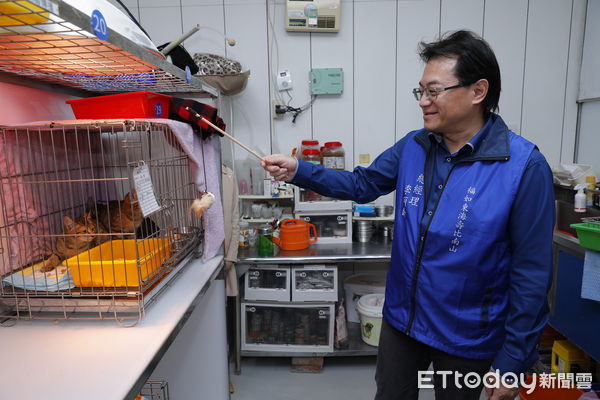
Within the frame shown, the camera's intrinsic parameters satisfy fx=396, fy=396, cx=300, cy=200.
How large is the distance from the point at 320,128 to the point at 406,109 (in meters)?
0.64

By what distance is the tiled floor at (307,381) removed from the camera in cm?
232

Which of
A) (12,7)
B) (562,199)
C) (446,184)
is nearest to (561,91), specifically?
(562,199)

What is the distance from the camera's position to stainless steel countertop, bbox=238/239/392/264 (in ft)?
7.84

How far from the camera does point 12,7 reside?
2.23ft

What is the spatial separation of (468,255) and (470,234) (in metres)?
0.06

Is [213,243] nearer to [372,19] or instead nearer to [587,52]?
[372,19]

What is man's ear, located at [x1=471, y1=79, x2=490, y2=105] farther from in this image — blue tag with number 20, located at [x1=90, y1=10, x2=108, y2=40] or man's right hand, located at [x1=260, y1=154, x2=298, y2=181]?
blue tag with number 20, located at [x1=90, y1=10, x2=108, y2=40]

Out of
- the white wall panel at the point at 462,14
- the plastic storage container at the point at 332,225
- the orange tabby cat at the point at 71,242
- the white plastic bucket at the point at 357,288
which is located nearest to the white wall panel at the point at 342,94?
the plastic storage container at the point at 332,225

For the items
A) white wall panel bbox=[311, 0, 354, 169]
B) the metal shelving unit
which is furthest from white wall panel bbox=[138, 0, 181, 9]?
the metal shelving unit

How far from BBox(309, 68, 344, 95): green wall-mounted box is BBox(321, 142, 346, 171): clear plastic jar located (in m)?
0.38

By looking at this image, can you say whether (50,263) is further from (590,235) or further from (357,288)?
(590,235)

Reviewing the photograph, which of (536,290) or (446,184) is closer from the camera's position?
(536,290)

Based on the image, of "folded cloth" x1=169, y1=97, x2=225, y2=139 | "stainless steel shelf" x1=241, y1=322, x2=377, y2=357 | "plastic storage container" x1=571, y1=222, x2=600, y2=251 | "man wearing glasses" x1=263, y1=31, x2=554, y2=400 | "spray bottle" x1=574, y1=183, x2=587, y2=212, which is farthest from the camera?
"stainless steel shelf" x1=241, y1=322, x2=377, y2=357

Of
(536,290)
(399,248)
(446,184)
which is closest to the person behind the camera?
(536,290)
